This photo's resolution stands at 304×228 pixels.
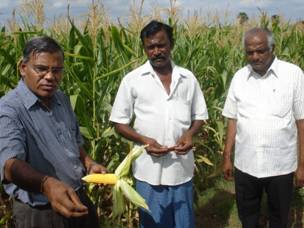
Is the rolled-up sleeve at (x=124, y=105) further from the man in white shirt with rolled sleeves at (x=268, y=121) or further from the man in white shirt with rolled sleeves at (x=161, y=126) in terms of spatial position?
the man in white shirt with rolled sleeves at (x=268, y=121)

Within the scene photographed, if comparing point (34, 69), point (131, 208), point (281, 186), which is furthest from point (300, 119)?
point (34, 69)

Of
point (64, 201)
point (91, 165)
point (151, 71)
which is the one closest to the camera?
point (64, 201)

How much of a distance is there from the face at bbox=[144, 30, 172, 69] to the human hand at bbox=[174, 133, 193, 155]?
48cm

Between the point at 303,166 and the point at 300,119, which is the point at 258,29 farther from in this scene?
the point at 303,166

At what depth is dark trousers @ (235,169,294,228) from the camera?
3156 millimetres

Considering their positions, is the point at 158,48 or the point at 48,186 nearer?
the point at 48,186

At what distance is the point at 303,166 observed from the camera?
125 inches

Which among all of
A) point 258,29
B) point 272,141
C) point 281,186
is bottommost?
point 281,186

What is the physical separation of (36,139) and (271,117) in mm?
1666

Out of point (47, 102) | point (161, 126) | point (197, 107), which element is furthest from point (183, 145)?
point (47, 102)

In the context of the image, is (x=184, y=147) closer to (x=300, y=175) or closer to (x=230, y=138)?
(x=230, y=138)

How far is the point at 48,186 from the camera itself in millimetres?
1629

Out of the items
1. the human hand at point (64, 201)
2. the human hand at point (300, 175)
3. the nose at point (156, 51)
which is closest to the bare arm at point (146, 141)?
the nose at point (156, 51)

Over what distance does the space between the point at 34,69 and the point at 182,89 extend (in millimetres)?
1191
